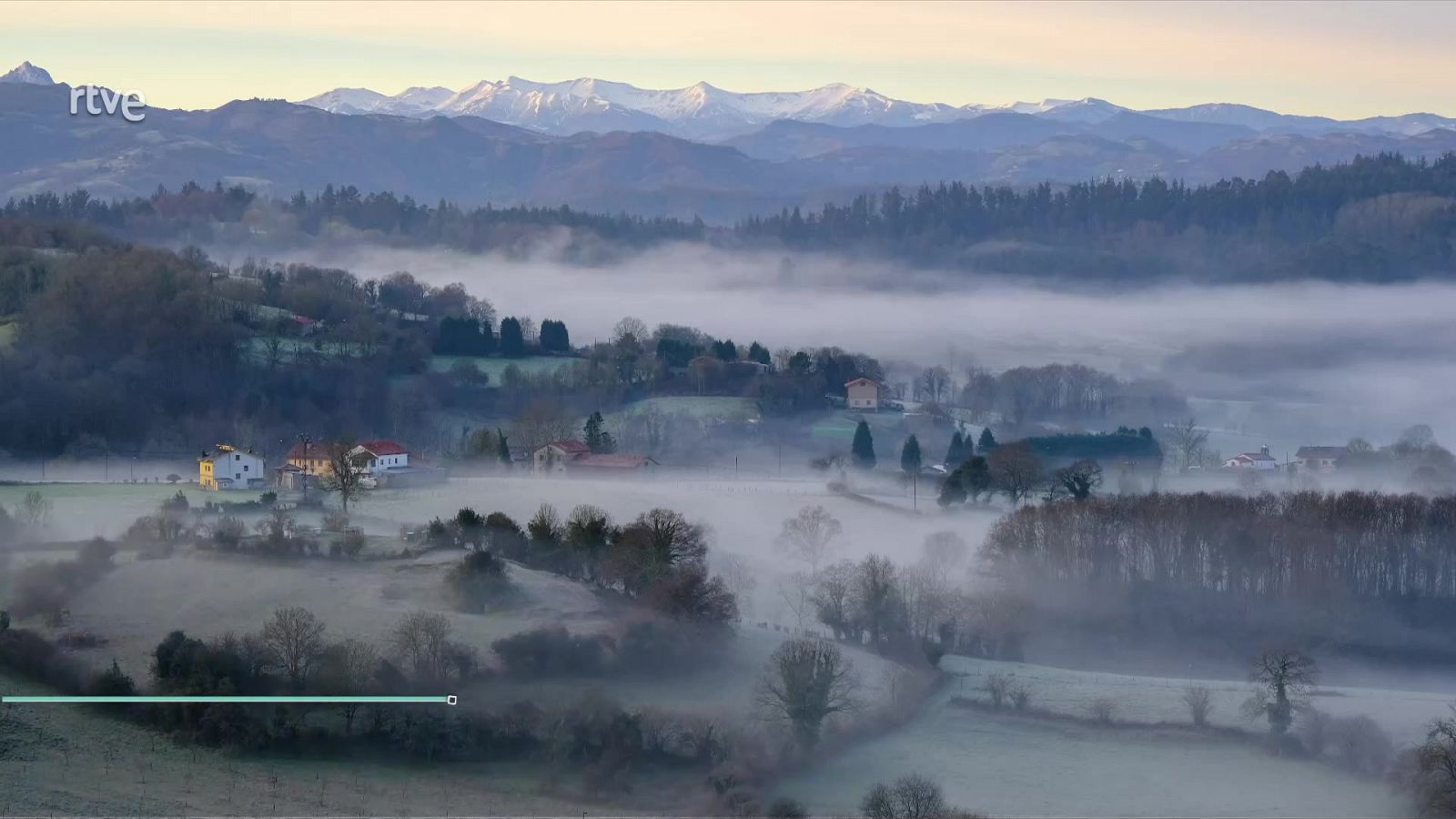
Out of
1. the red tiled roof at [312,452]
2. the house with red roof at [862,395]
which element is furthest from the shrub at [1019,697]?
the house with red roof at [862,395]

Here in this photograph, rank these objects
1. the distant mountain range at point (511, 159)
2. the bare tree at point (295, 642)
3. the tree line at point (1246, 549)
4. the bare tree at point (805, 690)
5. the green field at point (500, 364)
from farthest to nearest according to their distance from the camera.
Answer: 1. the distant mountain range at point (511, 159)
2. the green field at point (500, 364)
3. the tree line at point (1246, 549)
4. the bare tree at point (295, 642)
5. the bare tree at point (805, 690)

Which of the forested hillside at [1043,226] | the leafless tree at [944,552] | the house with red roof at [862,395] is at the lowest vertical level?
the leafless tree at [944,552]

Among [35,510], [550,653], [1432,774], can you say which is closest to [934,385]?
[35,510]

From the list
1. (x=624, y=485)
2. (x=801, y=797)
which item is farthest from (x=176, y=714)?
(x=624, y=485)

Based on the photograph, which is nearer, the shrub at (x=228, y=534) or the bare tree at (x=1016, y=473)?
the shrub at (x=228, y=534)

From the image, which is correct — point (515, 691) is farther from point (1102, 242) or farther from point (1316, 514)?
point (1102, 242)

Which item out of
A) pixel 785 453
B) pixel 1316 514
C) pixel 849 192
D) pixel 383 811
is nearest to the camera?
pixel 383 811

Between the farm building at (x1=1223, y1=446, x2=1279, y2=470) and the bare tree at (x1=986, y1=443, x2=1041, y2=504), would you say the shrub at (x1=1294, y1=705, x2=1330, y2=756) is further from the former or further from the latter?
the farm building at (x1=1223, y1=446, x2=1279, y2=470)

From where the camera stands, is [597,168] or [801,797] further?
[597,168]

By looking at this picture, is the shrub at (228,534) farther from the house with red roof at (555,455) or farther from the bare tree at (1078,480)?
the bare tree at (1078,480)
